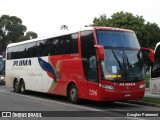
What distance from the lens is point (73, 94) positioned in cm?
1747

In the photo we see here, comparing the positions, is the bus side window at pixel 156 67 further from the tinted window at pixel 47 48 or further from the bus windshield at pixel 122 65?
the tinted window at pixel 47 48

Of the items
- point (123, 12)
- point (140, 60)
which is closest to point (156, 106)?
point (140, 60)

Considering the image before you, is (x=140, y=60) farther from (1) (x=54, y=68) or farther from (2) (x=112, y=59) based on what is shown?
(1) (x=54, y=68)

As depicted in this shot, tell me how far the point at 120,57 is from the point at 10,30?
92176 millimetres

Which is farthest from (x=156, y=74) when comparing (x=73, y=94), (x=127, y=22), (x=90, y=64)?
(x=127, y=22)

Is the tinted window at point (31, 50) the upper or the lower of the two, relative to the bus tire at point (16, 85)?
upper

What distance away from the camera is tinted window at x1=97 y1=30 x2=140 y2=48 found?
1593cm

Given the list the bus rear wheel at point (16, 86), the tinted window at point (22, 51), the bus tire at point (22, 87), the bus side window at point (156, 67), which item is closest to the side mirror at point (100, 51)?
the bus side window at point (156, 67)

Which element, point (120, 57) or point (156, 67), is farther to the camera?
point (156, 67)

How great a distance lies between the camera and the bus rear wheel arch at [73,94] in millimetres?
17223

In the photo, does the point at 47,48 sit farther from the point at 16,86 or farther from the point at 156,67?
the point at 156,67

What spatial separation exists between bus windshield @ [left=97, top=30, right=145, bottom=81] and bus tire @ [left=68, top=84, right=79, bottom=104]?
7.77 feet

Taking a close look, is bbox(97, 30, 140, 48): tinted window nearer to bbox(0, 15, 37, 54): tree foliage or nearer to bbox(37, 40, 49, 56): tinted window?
bbox(37, 40, 49, 56): tinted window

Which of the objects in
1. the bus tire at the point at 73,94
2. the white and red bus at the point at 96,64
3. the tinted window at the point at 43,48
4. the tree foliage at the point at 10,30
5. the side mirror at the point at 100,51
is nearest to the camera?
the side mirror at the point at 100,51
